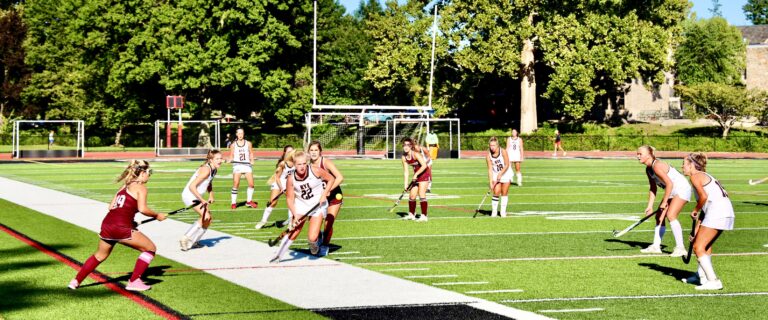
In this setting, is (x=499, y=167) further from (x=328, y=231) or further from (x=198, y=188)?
(x=198, y=188)

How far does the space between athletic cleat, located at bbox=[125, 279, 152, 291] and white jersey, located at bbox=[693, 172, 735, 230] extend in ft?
21.3

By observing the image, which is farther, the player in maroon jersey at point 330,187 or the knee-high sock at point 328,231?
the knee-high sock at point 328,231

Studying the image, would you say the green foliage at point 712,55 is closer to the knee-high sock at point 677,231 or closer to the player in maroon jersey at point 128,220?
the knee-high sock at point 677,231

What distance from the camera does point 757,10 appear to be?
14788 cm

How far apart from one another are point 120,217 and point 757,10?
499 feet

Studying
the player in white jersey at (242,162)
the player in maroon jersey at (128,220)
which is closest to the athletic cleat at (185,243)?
the player in maroon jersey at (128,220)

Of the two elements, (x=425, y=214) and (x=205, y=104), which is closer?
(x=425, y=214)

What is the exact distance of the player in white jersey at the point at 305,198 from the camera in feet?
42.1

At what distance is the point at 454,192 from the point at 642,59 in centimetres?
4232

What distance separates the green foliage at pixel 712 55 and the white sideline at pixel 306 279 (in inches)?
3096

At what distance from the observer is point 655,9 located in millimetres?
68375

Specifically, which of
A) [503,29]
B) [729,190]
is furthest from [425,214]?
[503,29]

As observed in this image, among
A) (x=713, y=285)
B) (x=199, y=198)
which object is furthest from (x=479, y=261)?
(x=199, y=198)

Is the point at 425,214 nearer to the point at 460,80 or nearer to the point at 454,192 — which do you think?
the point at 454,192
